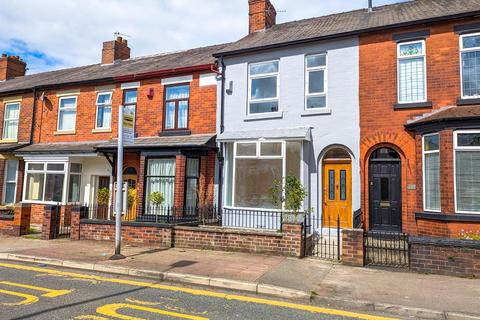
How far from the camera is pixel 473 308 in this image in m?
5.28

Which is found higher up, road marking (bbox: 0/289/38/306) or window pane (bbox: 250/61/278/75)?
window pane (bbox: 250/61/278/75)

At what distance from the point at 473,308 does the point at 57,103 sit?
17371 millimetres

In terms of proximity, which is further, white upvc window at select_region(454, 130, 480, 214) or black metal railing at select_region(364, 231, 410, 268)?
white upvc window at select_region(454, 130, 480, 214)

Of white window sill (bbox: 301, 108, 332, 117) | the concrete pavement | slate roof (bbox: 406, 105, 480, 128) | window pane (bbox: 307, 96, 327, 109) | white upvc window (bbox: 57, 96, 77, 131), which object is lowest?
the concrete pavement

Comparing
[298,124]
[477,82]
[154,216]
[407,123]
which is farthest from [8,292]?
[477,82]

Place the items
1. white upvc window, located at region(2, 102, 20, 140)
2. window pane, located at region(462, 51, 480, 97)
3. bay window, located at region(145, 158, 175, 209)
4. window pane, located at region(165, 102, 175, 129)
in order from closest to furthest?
window pane, located at region(462, 51, 480, 97)
bay window, located at region(145, 158, 175, 209)
window pane, located at region(165, 102, 175, 129)
white upvc window, located at region(2, 102, 20, 140)

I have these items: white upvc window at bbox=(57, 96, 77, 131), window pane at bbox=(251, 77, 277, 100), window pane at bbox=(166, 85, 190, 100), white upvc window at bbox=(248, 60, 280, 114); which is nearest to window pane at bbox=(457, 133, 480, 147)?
white upvc window at bbox=(248, 60, 280, 114)

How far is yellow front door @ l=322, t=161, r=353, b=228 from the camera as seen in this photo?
11195 millimetres

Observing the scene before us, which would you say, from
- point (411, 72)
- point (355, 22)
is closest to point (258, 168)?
point (411, 72)

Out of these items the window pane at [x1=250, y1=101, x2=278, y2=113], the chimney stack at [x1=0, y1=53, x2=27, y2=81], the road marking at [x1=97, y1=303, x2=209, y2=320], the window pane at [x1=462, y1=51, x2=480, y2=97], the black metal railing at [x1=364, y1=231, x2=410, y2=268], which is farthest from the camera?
the chimney stack at [x1=0, y1=53, x2=27, y2=81]

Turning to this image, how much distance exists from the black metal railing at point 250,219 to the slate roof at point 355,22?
5635 millimetres

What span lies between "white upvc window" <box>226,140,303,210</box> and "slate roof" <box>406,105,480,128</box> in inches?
135

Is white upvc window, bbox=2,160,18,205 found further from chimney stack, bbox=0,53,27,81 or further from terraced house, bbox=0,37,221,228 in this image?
chimney stack, bbox=0,53,27,81

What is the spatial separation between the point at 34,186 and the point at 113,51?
26.1ft
